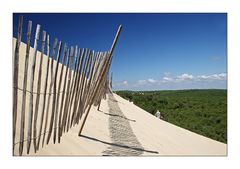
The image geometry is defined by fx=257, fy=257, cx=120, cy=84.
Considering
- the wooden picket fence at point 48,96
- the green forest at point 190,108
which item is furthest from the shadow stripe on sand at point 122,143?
the green forest at point 190,108

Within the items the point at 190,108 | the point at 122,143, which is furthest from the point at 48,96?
the point at 190,108

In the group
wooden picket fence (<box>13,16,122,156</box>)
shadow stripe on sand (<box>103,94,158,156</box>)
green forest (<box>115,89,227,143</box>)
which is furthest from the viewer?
green forest (<box>115,89,227,143</box>)

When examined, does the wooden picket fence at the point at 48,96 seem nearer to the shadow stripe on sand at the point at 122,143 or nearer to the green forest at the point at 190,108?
the shadow stripe on sand at the point at 122,143

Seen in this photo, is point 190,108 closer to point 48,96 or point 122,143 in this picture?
point 122,143

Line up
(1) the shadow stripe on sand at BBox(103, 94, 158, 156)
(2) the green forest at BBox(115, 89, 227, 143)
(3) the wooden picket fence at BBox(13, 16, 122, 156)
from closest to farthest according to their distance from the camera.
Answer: (3) the wooden picket fence at BBox(13, 16, 122, 156)
(1) the shadow stripe on sand at BBox(103, 94, 158, 156)
(2) the green forest at BBox(115, 89, 227, 143)

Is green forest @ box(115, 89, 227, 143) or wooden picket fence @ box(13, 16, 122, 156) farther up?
wooden picket fence @ box(13, 16, 122, 156)

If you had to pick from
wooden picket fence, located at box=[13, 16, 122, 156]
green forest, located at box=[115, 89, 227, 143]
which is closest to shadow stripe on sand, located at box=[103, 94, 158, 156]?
wooden picket fence, located at box=[13, 16, 122, 156]

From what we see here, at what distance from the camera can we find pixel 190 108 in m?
19.6

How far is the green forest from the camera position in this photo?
14.8 m

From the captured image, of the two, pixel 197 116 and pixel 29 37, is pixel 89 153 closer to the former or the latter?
pixel 29 37

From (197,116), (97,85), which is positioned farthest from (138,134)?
(197,116)

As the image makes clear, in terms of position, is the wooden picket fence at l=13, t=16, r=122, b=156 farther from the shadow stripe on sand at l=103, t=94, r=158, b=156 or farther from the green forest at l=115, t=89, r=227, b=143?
the green forest at l=115, t=89, r=227, b=143
